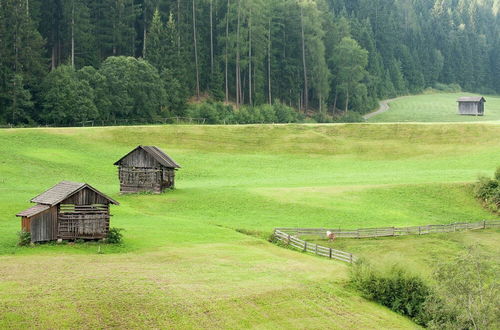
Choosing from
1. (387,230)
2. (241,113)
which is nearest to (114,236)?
(387,230)

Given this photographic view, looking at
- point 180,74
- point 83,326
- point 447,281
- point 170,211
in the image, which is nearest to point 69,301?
point 83,326

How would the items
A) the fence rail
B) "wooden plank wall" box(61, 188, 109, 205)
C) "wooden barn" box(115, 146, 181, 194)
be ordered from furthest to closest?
"wooden barn" box(115, 146, 181, 194), the fence rail, "wooden plank wall" box(61, 188, 109, 205)

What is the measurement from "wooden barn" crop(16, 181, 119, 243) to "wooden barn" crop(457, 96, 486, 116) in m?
115

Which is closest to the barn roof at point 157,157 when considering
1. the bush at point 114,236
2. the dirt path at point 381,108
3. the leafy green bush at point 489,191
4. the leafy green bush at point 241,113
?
the bush at point 114,236

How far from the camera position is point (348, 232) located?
57531 millimetres

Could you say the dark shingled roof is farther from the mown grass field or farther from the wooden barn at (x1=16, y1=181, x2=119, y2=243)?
the mown grass field

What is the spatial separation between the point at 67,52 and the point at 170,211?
67.5 m

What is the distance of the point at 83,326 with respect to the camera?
32938mm

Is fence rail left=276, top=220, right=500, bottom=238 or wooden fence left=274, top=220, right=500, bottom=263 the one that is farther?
fence rail left=276, top=220, right=500, bottom=238

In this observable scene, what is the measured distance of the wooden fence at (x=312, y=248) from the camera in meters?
49.7

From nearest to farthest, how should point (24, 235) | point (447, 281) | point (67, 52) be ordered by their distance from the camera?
point (447, 281)
point (24, 235)
point (67, 52)

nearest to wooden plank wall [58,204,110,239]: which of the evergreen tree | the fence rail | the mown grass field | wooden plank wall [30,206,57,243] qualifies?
wooden plank wall [30,206,57,243]

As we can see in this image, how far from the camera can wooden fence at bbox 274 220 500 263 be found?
2003 inches

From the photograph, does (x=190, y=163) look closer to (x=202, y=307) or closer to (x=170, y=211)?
(x=170, y=211)
